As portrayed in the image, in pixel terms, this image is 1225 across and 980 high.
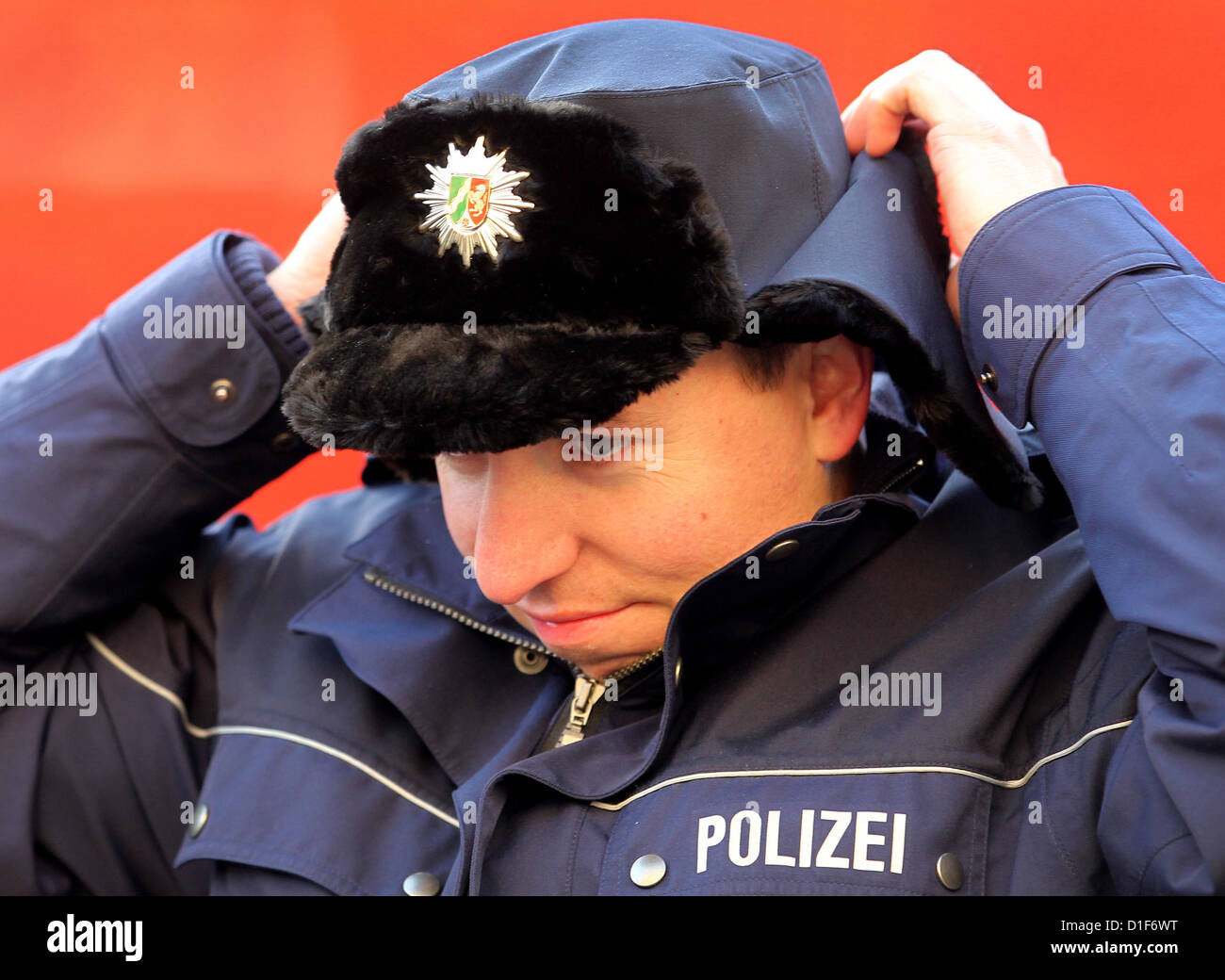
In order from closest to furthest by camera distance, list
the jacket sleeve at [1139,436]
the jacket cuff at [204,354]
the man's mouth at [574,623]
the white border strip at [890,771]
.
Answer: the jacket sleeve at [1139,436]
the white border strip at [890,771]
the man's mouth at [574,623]
the jacket cuff at [204,354]

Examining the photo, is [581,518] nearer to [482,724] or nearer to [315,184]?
[482,724]

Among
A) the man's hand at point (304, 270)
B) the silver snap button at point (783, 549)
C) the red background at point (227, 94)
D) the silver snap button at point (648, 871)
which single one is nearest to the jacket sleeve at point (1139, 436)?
the silver snap button at point (783, 549)

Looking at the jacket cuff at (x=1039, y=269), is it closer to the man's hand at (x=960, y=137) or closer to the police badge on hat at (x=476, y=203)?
the man's hand at (x=960, y=137)

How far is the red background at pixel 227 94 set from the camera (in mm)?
1778

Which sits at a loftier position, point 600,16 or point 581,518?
point 600,16

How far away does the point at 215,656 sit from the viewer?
1.36 meters

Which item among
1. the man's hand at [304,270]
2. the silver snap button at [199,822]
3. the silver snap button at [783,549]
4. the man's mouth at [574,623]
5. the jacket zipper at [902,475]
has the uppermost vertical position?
the man's hand at [304,270]

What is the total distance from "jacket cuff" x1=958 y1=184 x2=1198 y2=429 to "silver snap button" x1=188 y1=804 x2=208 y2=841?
85cm

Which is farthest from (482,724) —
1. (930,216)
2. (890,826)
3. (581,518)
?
(930,216)

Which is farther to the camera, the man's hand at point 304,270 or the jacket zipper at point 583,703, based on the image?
the man's hand at point 304,270

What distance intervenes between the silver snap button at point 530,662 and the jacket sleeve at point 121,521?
0.35 meters

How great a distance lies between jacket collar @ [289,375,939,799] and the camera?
3.51ft

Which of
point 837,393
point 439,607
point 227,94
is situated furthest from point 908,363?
point 227,94
